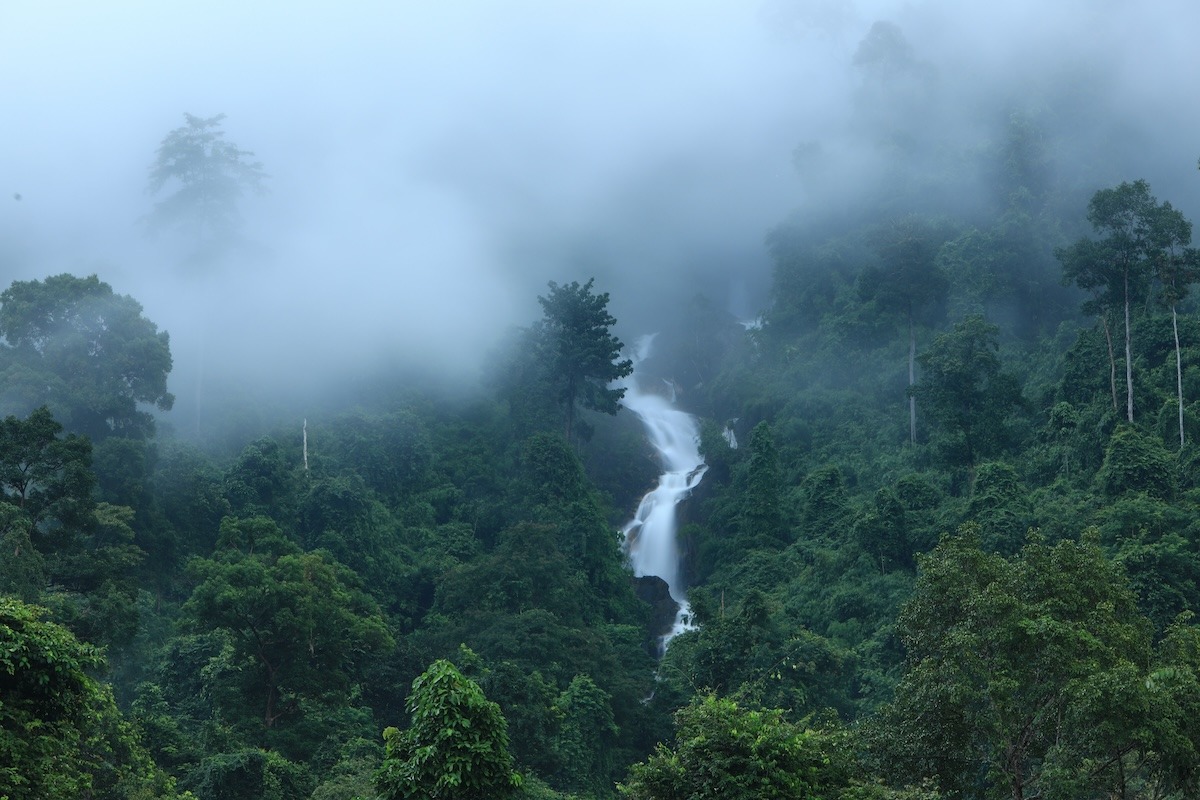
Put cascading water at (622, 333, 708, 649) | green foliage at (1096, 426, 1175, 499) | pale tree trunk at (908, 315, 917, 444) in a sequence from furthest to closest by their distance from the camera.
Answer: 1. cascading water at (622, 333, 708, 649)
2. pale tree trunk at (908, 315, 917, 444)
3. green foliage at (1096, 426, 1175, 499)

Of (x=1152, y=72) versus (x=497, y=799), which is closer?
(x=497, y=799)

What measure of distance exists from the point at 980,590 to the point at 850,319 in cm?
3391

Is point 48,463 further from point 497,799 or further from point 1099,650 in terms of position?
point 1099,650

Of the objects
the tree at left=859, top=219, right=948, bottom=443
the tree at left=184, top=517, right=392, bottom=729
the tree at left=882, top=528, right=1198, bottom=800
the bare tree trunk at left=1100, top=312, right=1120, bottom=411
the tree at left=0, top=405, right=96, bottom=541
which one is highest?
the tree at left=859, top=219, right=948, bottom=443

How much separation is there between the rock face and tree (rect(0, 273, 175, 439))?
1826 cm

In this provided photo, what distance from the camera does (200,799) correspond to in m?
24.8

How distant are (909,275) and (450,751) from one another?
36933mm

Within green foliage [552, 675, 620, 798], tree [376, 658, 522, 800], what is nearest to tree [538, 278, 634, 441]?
green foliage [552, 675, 620, 798]

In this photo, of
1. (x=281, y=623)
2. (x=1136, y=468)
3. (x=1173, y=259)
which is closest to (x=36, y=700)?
(x=281, y=623)

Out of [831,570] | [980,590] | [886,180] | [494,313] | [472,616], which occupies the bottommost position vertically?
[980,590]

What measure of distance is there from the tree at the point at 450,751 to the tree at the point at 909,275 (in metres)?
33.8

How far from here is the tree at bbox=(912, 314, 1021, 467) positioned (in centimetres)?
4053

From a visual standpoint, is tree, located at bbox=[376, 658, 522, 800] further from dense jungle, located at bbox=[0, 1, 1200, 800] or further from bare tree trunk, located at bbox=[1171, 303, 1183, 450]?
bare tree trunk, located at bbox=[1171, 303, 1183, 450]

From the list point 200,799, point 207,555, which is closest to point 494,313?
point 207,555
